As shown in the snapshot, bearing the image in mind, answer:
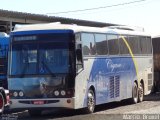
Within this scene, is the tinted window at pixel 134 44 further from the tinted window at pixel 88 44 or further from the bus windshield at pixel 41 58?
the bus windshield at pixel 41 58

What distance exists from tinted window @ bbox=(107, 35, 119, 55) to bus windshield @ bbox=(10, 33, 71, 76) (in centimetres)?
380

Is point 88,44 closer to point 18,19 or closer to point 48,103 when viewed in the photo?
point 48,103

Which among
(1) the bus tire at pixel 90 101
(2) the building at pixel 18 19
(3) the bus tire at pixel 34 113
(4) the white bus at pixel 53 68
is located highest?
(2) the building at pixel 18 19

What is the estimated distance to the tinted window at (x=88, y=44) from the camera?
→ 18.5m

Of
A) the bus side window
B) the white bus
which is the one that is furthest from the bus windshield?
the bus side window

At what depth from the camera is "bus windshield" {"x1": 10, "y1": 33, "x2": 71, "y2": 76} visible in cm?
1748

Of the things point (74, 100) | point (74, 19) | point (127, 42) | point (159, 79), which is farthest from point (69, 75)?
point (74, 19)

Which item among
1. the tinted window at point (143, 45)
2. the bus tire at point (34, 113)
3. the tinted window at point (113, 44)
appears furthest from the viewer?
the tinted window at point (143, 45)

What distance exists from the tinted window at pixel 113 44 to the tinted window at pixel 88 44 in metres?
1.71

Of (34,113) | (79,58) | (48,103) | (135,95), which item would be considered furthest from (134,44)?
(48,103)

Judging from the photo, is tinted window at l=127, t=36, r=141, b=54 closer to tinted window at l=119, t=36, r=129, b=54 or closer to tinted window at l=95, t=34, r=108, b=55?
tinted window at l=119, t=36, r=129, b=54

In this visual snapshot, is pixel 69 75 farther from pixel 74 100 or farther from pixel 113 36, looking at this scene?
pixel 113 36

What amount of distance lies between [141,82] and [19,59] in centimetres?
905

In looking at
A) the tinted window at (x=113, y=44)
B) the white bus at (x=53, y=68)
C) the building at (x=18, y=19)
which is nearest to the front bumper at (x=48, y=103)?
the white bus at (x=53, y=68)
